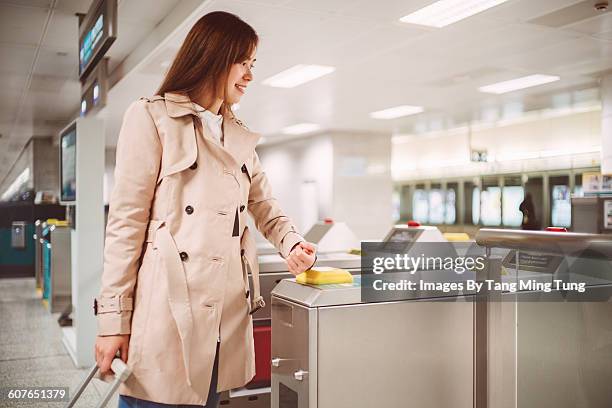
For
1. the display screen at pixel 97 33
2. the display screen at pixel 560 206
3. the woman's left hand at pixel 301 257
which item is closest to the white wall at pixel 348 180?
the display screen at pixel 560 206

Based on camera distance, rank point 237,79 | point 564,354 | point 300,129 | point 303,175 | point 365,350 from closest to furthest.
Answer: point 237,79 → point 564,354 → point 365,350 → point 300,129 → point 303,175

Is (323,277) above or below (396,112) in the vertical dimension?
below

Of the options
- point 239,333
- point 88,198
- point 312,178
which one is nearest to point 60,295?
point 88,198

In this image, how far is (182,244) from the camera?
1.24m

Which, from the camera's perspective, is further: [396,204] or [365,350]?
[396,204]

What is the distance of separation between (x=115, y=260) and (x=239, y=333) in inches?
12.8

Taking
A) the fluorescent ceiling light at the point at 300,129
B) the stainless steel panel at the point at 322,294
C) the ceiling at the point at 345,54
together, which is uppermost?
the ceiling at the point at 345,54

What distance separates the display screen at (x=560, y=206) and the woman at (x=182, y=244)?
855 cm

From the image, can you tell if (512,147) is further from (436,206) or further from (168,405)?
(168,405)

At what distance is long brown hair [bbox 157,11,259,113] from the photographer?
131 centimetres

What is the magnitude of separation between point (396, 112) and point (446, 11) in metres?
4.55

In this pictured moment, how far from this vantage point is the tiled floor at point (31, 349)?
3.72 metres

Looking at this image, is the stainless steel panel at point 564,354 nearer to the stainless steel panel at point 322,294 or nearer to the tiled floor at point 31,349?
the stainless steel panel at point 322,294

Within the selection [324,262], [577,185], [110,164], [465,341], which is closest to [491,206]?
[577,185]
